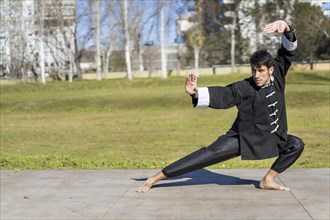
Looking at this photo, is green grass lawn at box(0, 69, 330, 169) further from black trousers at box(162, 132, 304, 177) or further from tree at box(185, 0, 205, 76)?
tree at box(185, 0, 205, 76)

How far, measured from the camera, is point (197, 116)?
20422 mm

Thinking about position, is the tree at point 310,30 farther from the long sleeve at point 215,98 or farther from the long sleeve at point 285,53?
the long sleeve at point 215,98

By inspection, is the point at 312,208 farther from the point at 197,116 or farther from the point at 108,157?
the point at 197,116

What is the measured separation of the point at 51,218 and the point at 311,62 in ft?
174

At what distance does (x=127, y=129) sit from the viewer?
1652cm

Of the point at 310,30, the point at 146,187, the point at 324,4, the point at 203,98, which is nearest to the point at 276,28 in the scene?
the point at 203,98

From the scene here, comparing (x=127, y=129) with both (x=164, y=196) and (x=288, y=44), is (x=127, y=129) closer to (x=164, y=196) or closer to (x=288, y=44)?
(x=164, y=196)

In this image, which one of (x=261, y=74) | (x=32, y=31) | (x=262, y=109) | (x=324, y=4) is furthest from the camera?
(x=324, y=4)

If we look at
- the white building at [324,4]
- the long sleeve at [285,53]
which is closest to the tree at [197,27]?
the white building at [324,4]

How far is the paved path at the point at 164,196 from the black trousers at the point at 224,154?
0.32 metres

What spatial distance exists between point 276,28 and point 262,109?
0.86 meters

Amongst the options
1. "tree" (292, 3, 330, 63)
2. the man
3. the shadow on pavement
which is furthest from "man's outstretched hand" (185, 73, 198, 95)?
"tree" (292, 3, 330, 63)

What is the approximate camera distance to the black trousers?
6.05 m

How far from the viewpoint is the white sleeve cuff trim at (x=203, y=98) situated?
540 cm
